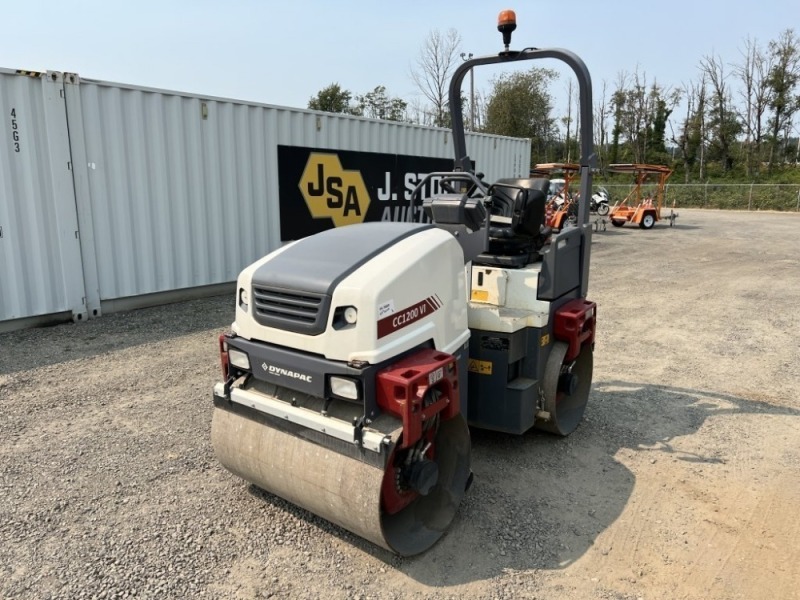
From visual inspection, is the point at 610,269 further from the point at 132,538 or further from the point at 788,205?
the point at 788,205

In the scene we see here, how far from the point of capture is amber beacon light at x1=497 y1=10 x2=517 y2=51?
342 cm

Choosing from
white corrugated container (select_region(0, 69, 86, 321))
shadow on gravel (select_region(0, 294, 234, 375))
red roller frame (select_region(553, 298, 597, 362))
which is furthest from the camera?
white corrugated container (select_region(0, 69, 86, 321))

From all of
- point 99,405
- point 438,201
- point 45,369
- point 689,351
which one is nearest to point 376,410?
point 438,201

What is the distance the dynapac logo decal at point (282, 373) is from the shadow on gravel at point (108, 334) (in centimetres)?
315

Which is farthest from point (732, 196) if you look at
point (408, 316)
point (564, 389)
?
point (408, 316)

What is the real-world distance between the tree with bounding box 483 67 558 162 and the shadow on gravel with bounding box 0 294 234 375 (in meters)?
37.4

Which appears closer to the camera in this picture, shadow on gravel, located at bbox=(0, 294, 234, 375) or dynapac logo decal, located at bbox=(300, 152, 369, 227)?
shadow on gravel, located at bbox=(0, 294, 234, 375)

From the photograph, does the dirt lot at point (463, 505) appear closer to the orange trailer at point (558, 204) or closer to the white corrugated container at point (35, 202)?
the white corrugated container at point (35, 202)

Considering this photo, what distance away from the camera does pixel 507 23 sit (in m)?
3.44

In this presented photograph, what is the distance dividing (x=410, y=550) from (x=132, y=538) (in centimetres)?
135

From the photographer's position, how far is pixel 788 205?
1239 inches

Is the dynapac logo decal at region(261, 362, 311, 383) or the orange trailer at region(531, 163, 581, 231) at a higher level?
the orange trailer at region(531, 163, 581, 231)

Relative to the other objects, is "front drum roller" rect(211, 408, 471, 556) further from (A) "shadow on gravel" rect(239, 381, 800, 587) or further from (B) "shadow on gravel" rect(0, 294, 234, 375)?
(B) "shadow on gravel" rect(0, 294, 234, 375)

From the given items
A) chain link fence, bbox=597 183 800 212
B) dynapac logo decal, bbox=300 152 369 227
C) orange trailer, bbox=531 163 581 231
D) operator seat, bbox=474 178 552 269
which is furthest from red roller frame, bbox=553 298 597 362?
chain link fence, bbox=597 183 800 212
